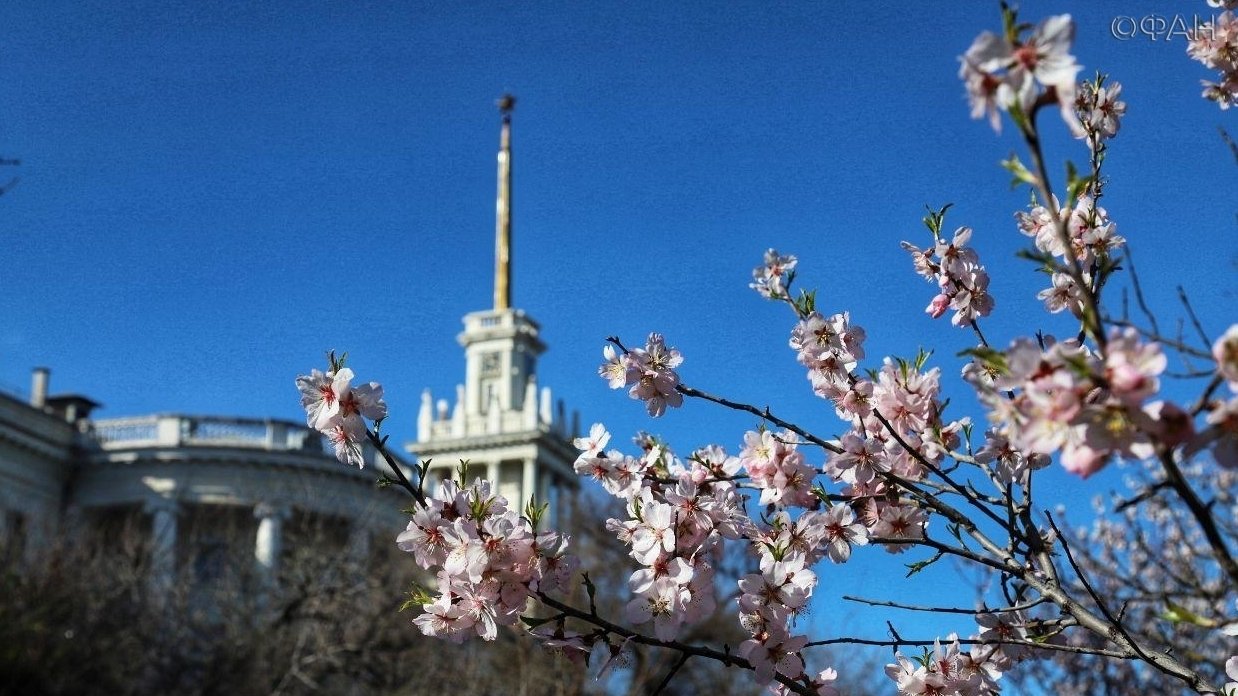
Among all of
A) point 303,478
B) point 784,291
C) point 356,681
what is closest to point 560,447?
point 303,478

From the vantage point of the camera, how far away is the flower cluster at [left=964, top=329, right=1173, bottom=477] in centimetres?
165

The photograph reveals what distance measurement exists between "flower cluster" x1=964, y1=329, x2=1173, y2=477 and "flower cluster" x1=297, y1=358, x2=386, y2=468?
165 cm

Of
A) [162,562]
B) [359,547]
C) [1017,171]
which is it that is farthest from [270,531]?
[1017,171]

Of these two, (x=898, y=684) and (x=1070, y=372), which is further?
(x=898, y=684)

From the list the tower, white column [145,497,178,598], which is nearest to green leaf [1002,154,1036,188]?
white column [145,497,178,598]

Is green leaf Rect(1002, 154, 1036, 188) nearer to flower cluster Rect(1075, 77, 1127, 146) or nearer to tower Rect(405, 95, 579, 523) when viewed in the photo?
flower cluster Rect(1075, 77, 1127, 146)

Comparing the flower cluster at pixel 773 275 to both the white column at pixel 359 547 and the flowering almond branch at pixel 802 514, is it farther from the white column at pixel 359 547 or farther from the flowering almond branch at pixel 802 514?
the white column at pixel 359 547

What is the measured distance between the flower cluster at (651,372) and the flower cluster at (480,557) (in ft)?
2.26

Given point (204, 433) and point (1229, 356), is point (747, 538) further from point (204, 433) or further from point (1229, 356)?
point (204, 433)

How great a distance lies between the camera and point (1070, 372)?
1674 mm

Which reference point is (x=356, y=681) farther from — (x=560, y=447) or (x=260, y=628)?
(x=560, y=447)

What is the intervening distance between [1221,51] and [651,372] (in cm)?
211

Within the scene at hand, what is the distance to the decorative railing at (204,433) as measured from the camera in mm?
35219

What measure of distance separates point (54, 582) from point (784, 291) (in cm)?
1593
